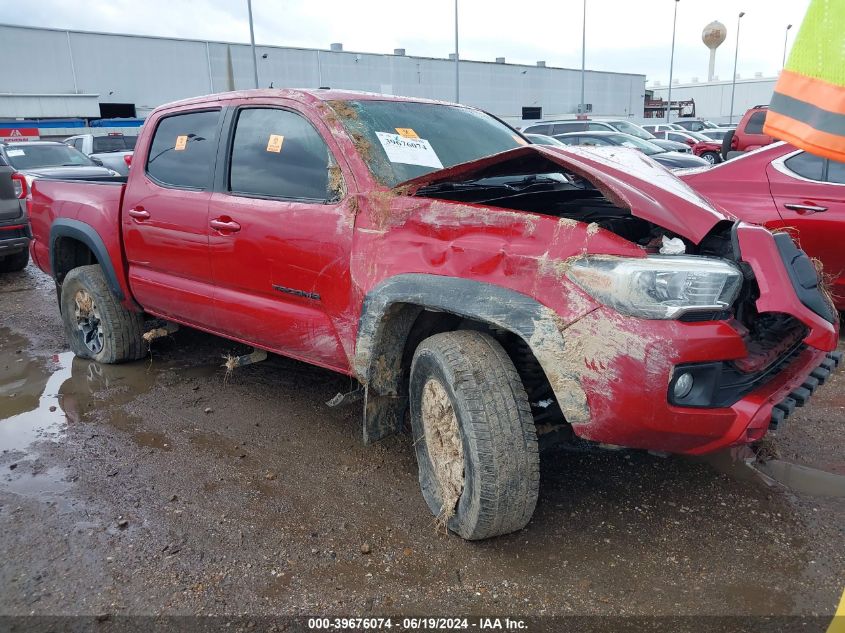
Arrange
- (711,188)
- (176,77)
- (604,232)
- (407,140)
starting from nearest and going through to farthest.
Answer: (604,232) < (407,140) < (711,188) < (176,77)

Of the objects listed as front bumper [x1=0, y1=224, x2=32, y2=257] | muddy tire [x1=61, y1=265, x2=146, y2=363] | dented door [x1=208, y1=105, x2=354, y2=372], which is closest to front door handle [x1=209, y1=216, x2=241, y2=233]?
dented door [x1=208, y1=105, x2=354, y2=372]

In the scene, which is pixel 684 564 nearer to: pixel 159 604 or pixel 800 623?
pixel 800 623

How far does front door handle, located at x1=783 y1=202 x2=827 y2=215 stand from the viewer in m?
4.67

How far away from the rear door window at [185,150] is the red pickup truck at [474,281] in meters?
0.02

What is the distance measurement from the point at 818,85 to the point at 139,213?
3912 mm

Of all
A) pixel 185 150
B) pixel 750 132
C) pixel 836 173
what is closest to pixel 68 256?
pixel 185 150

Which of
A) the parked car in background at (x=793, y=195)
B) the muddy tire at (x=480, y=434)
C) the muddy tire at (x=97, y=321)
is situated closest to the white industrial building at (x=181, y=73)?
the muddy tire at (x=97, y=321)

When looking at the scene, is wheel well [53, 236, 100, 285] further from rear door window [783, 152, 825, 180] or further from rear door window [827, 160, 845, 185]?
rear door window [827, 160, 845, 185]

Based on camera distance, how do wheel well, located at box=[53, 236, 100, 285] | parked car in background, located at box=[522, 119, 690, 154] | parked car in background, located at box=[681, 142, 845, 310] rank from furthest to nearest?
parked car in background, located at box=[522, 119, 690, 154]
wheel well, located at box=[53, 236, 100, 285]
parked car in background, located at box=[681, 142, 845, 310]

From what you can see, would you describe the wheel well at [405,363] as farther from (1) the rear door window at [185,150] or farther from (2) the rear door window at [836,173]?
(2) the rear door window at [836,173]

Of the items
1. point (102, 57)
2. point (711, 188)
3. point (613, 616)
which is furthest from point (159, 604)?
point (102, 57)

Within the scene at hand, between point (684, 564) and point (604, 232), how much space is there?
4.32 ft

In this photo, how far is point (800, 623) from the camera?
7.18 ft

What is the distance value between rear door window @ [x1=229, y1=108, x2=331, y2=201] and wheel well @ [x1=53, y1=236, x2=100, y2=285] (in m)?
2.10
